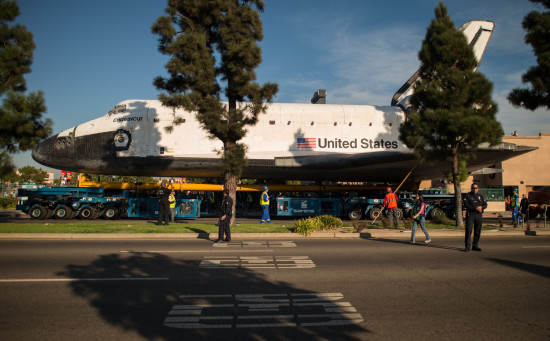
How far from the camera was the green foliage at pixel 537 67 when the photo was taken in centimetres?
1295

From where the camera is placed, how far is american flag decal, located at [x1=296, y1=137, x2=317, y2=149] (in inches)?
738

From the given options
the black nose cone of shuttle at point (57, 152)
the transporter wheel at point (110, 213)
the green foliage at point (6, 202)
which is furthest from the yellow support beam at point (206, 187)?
the green foliage at point (6, 202)

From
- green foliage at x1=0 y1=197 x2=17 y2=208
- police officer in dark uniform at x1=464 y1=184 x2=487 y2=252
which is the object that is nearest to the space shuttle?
police officer in dark uniform at x1=464 y1=184 x2=487 y2=252

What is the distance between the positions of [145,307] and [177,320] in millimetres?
713

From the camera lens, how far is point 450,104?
14.2m

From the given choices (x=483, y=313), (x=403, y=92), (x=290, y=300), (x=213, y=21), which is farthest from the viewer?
(x=403, y=92)

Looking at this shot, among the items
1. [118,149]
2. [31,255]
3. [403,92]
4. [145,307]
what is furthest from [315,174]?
[145,307]

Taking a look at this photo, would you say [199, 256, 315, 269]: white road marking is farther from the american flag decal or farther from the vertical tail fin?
the vertical tail fin

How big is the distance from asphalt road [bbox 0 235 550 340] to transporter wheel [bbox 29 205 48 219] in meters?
10.0

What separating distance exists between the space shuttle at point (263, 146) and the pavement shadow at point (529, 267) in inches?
360

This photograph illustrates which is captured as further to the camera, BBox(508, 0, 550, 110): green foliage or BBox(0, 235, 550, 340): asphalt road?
BBox(508, 0, 550, 110): green foliage

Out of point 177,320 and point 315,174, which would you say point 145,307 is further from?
point 315,174

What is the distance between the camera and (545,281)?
19.7 ft

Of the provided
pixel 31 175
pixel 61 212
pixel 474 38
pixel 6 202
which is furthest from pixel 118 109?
pixel 31 175
